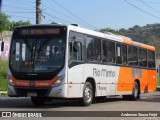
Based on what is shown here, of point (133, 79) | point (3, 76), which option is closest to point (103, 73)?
point (133, 79)

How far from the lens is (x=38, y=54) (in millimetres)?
16469

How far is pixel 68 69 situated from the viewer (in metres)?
16.2

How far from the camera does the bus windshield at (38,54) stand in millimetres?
16234

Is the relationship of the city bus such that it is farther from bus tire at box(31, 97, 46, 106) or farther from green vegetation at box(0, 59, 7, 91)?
green vegetation at box(0, 59, 7, 91)

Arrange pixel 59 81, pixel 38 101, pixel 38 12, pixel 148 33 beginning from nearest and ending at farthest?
pixel 59 81, pixel 38 101, pixel 38 12, pixel 148 33

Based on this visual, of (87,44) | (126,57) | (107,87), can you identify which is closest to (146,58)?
(126,57)

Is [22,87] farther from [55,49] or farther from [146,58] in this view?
[146,58]

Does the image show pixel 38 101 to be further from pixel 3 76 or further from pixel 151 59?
pixel 3 76

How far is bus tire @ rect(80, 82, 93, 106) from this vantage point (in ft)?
57.0

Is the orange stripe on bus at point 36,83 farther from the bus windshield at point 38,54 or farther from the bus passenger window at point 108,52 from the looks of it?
the bus passenger window at point 108,52

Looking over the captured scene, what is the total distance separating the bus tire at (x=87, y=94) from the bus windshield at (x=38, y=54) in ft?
6.33

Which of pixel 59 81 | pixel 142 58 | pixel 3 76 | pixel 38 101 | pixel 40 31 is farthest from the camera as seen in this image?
pixel 3 76

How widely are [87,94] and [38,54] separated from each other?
269 cm

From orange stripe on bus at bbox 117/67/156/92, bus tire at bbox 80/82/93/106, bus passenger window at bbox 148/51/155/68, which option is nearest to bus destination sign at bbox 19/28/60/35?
bus tire at bbox 80/82/93/106
